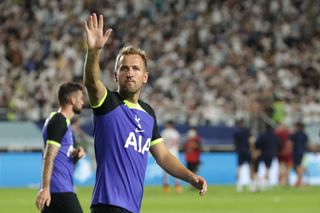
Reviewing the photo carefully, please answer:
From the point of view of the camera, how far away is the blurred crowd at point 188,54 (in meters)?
33.6

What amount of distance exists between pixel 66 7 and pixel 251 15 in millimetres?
7964

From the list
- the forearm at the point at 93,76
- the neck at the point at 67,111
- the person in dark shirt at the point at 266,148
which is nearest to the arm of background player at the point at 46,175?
the neck at the point at 67,111

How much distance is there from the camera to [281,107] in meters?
34.4

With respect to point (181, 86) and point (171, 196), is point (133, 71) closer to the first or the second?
point (171, 196)

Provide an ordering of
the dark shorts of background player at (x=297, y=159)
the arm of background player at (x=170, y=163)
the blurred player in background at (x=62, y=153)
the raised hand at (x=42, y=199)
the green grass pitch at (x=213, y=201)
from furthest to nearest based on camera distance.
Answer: the dark shorts of background player at (x=297, y=159) < the green grass pitch at (x=213, y=201) < the blurred player in background at (x=62, y=153) < the raised hand at (x=42, y=199) < the arm of background player at (x=170, y=163)

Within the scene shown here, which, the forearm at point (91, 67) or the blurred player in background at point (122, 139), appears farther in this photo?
the blurred player in background at point (122, 139)

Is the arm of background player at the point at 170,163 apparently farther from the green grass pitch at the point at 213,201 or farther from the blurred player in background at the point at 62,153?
the green grass pitch at the point at 213,201

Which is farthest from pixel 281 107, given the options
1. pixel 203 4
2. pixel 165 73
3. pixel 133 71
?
pixel 133 71

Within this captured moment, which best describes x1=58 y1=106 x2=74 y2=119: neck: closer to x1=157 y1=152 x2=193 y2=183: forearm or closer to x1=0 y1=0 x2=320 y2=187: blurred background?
x1=157 y1=152 x2=193 y2=183: forearm

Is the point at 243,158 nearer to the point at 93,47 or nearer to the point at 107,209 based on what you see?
the point at 107,209

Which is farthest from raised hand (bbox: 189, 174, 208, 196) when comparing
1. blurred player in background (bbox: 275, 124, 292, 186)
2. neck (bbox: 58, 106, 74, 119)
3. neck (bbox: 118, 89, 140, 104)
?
blurred player in background (bbox: 275, 124, 292, 186)

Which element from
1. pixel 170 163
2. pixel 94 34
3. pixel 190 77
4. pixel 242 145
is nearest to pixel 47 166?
pixel 170 163

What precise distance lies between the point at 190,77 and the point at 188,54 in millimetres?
2606

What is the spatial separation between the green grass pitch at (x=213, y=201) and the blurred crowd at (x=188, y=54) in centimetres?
377
